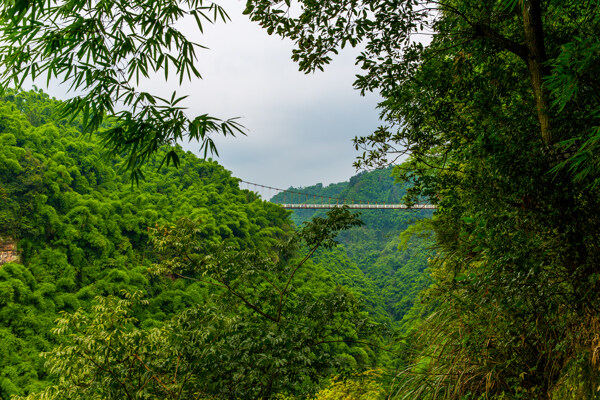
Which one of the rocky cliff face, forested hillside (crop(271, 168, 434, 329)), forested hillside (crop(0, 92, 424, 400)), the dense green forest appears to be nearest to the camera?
the dense green forest

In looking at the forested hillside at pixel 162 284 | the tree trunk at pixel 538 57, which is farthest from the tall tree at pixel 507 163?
the forested hillside at pixel 162 284

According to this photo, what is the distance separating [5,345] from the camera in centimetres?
667

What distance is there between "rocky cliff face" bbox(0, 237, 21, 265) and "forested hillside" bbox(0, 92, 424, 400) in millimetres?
59

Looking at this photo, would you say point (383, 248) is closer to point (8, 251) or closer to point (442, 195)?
point (8, 251)

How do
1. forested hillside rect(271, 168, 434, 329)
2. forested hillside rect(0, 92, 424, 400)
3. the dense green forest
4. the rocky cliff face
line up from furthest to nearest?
1. forested hillside rect(271, 168, 434, 329)
2. the rocky cliff face
3. forested hillside rect(0, 92, 424, 400)
4. the dense green forest

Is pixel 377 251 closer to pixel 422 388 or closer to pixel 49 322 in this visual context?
pixel 49 322

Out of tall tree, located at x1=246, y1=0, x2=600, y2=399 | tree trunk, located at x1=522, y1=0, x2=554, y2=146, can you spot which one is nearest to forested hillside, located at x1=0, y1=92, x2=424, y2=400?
tall tree, located at x1=246, y1=0, x2=600, y2=399

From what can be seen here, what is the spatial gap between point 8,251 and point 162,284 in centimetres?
349

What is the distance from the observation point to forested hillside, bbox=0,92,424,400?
2.30 m

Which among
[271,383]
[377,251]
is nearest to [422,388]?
[271,383]

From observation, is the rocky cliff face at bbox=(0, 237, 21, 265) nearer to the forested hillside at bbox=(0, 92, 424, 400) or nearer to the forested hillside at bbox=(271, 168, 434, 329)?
the forested hillside at bbox=(0, 92, 424, 400)

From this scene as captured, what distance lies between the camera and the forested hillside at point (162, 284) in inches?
90.6

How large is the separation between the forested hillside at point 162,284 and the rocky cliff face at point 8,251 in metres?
0.06

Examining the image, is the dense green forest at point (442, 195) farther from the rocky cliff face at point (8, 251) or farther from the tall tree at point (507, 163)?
the rocky cliff face at point (8, 251)
